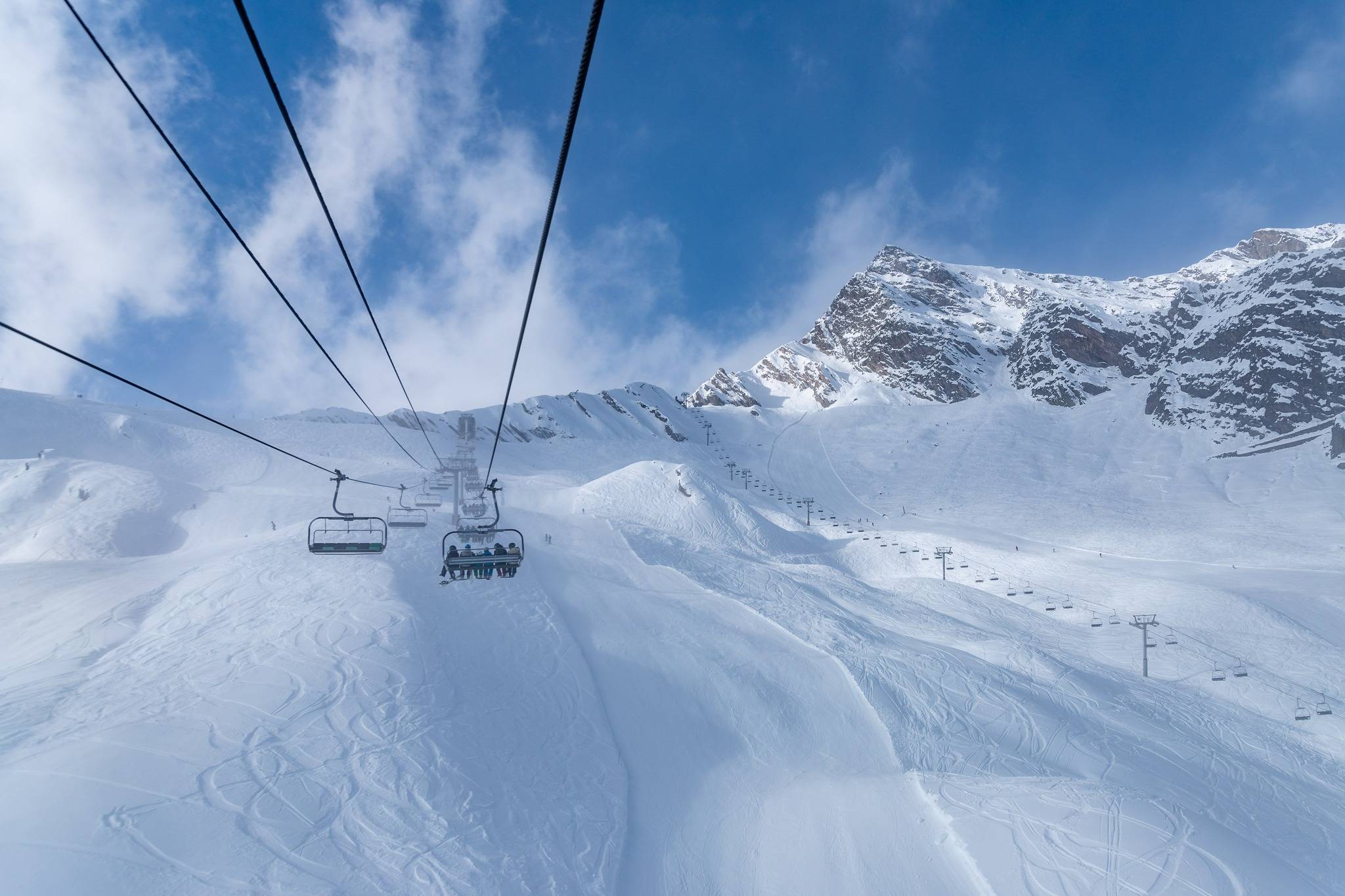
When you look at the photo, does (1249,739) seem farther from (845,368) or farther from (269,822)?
(845,368)

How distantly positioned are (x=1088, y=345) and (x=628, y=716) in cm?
11533

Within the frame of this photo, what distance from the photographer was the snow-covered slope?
982cm

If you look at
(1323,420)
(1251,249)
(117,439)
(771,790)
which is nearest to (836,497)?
(771,790)

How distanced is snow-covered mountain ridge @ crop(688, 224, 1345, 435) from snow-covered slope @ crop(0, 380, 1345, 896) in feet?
180

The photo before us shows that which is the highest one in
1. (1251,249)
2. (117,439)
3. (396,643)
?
(1251,249)

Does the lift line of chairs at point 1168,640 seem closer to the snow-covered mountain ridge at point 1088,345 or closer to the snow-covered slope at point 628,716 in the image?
the snow-covered slope at point 628,716

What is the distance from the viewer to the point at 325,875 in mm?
8633

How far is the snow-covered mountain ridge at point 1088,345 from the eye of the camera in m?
82.1

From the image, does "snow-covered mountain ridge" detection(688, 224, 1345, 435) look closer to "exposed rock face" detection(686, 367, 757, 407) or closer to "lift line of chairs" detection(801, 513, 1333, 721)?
"exposed rock face" detection(686, 367, 757, 407)

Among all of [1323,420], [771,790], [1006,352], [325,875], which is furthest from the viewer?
[1006,352]

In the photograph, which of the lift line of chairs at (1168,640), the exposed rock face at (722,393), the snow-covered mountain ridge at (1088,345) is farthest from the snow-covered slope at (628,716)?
the exposed rock face at (722,393)

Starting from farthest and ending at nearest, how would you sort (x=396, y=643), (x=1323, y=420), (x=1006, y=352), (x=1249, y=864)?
(x=1006, y=352)
(x=1323, y=420)
(x=396, y=643)
(x=1249, y=864)

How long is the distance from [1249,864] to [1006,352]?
12136cm

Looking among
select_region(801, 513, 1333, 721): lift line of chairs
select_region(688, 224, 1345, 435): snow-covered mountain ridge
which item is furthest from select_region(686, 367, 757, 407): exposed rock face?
select_region(801, 513, 1333, 721): lift line of chairs
